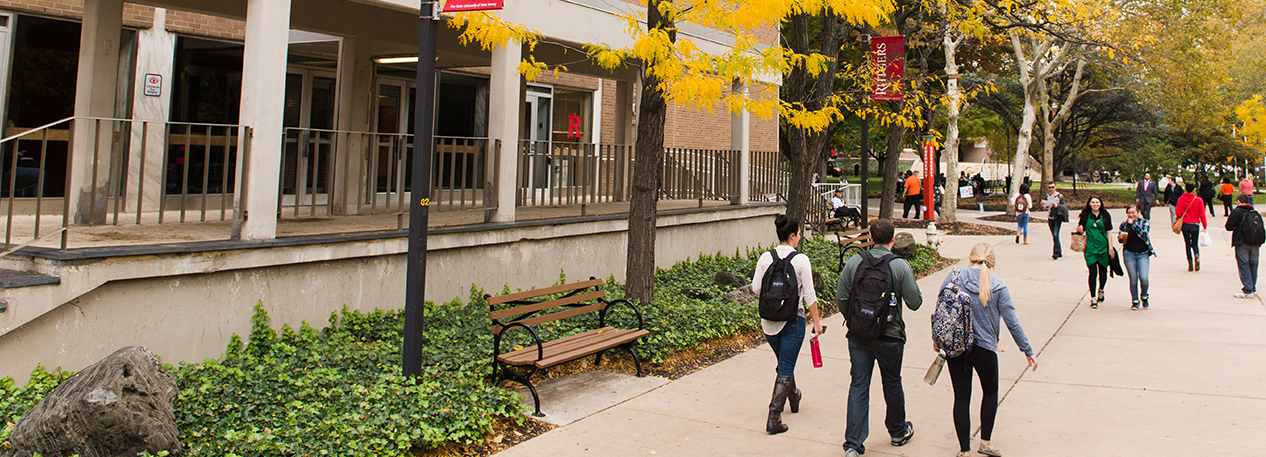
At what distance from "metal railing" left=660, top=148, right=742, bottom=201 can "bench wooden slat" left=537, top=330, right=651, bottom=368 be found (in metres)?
4.97

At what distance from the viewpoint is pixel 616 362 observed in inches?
307

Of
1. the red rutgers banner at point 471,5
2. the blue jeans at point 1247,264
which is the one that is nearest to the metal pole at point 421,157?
the red rutgers banner at point 471,5

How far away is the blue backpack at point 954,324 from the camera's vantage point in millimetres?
5242

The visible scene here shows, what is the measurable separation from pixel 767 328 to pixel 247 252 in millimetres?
3812

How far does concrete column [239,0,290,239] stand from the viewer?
22.9 ft

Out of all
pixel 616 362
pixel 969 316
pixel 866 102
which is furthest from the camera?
pixel 866 102

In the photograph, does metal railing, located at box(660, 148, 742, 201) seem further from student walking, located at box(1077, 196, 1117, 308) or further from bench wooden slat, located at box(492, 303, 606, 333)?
student walking, located at box(1077, 196, 1117, 308)

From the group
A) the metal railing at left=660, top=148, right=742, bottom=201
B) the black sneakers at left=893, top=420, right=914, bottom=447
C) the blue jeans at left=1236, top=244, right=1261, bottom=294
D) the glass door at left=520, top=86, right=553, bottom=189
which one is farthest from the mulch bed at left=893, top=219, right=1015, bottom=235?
the black sneakers at left=893, top=420, right=914, bottom=447

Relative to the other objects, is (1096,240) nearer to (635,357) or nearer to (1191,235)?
(1191,235)

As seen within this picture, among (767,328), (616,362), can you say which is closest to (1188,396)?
(767,328)

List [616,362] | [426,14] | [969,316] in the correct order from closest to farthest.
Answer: [969,316]
[426,14]
[616,362]

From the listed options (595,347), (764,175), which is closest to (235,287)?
(595,347)

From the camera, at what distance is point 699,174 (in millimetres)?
13539

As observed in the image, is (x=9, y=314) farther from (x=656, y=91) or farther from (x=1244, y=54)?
(x=1244, y=54)
